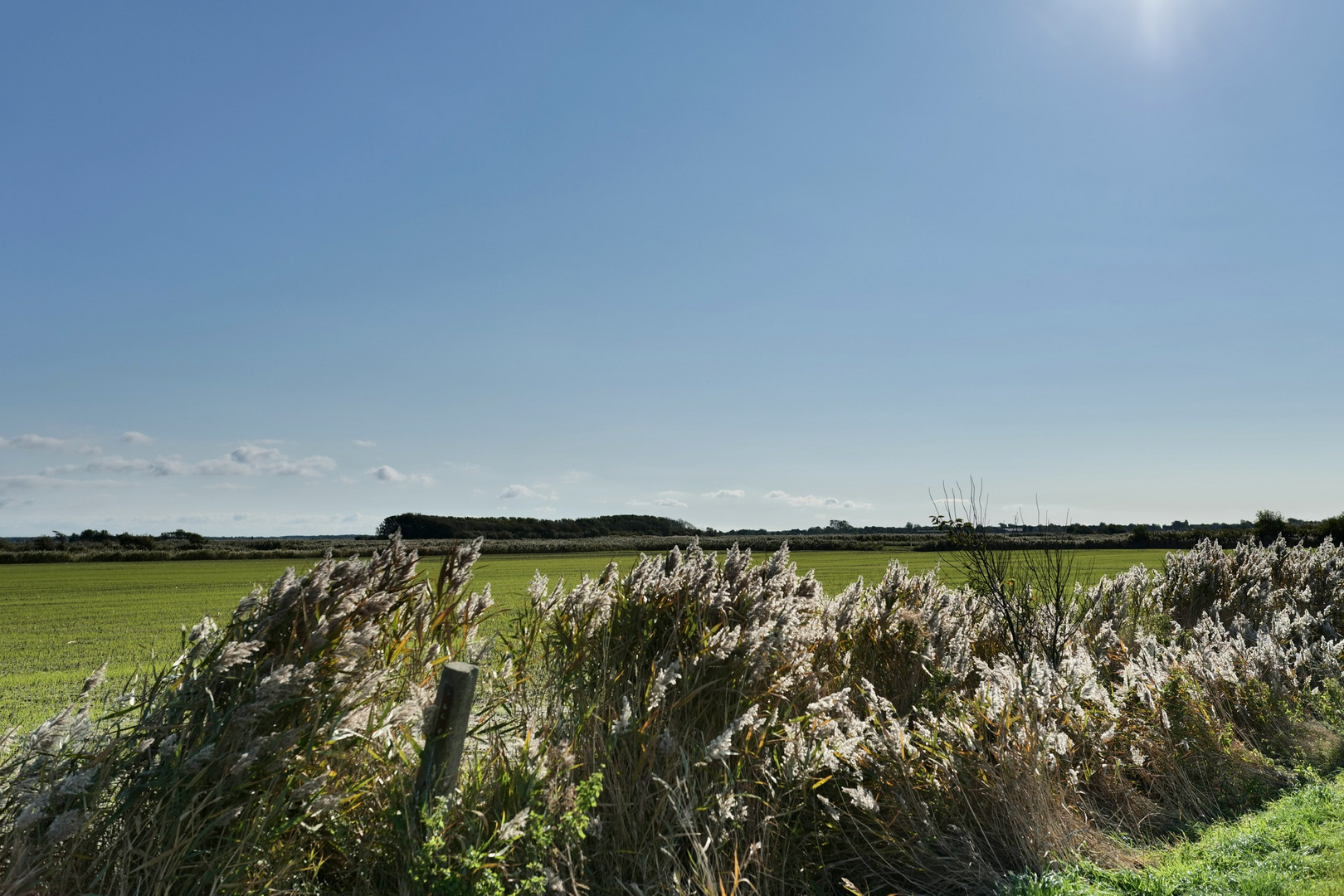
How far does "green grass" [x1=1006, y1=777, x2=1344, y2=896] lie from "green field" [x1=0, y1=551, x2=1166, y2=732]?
3787mm

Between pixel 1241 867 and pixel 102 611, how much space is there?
1806cm

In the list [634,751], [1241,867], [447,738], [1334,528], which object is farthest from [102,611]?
[1334,528]

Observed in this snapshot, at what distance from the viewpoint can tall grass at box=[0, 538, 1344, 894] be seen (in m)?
3.13

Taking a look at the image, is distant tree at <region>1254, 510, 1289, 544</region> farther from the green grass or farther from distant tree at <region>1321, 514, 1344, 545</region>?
the green grass

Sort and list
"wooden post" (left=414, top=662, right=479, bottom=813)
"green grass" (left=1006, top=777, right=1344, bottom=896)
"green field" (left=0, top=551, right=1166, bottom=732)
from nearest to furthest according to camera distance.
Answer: "wooden post" (left=414, top=662, right=479, bottom=813)
"green grass" (left=1006, top=777, right=1344, bottom=896)
"green field" (left=0, top=551, right=1166, bottom=732)

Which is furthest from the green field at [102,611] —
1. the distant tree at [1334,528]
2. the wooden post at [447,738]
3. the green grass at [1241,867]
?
the distant tree at [1334,528]

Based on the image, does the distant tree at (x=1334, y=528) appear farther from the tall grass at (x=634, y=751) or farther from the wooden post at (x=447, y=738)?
A: the wooden post at (x=447, y=738)

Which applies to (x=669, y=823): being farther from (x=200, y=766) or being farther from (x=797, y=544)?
(x=797, y=544)

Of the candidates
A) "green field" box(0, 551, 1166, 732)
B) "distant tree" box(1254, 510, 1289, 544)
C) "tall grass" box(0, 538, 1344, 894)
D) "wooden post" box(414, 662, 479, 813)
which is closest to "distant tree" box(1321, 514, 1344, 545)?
"distant tree" box(1254, 510, 1289, 544)

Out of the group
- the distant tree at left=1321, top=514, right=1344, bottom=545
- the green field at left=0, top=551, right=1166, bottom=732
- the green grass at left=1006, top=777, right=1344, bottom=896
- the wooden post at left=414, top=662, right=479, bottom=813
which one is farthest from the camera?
the distant tree at left=1321, top=514, right=1344, bottom=545

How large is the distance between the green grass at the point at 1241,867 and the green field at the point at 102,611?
379 cm

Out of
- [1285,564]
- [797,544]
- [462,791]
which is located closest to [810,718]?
[462,791]

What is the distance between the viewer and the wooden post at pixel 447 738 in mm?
3539

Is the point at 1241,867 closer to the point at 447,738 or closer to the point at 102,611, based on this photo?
the point at 447,738
